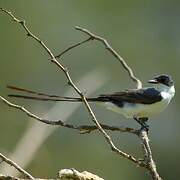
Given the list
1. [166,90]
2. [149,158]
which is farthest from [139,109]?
[149,158]

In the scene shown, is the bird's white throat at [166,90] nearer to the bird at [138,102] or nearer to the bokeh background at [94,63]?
the bird at [138,102]

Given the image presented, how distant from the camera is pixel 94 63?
12383 millimetres

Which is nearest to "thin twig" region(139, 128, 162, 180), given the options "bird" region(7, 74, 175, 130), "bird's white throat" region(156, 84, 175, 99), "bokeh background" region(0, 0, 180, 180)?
"bird" region(7, 74, 175, 130)

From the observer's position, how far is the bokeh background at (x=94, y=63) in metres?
10.8

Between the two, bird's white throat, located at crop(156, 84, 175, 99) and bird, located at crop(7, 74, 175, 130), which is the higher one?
bird's white throat, located at crop(156, 84, 175, 99)

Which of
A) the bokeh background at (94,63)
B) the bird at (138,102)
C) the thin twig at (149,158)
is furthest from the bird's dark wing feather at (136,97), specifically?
the bokeh background at (94,63)

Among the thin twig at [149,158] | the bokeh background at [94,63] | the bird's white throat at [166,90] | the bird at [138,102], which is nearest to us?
the thin twig at [149,158]

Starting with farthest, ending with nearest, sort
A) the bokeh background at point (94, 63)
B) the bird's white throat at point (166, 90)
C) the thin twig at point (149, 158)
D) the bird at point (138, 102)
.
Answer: the bokeh background at point (94, 63), the bird's white throat at point (166, 90), the bird at point (138, 102), the thin twig at point (149, 158)

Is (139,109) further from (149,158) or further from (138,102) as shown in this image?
(149,158)

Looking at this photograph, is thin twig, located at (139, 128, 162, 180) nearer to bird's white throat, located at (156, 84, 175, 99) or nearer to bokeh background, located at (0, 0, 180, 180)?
bird's white throat, located at (156, 84, 175, 99)

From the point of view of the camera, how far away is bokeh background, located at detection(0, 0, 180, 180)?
10.8 meters

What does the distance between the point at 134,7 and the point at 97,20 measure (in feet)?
4.27

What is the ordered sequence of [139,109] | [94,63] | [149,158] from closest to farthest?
[149,158]
[139,109]
[94,63]

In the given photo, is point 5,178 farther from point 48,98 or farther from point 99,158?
point 99,158
